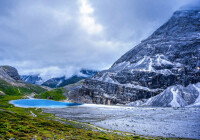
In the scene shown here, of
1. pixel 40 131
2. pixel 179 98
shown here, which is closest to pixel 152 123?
pixel 40 131

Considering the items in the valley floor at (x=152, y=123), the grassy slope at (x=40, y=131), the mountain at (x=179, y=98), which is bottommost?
the valley floor at (x=152, y=123)

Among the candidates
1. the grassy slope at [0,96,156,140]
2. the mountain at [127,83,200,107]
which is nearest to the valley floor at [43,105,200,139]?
the grassy slope at [0,96,156,140]

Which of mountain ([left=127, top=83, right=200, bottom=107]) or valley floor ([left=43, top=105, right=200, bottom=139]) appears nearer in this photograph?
valley floor ([left=43, top=105, right=200, bottom=139])

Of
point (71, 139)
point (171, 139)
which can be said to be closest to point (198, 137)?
point (171, 139)

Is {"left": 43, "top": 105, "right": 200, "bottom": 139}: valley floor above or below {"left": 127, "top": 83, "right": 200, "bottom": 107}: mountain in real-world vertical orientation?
below

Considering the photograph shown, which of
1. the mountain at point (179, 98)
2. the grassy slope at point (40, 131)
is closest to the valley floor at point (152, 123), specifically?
the grassy slope at point (40, 131)

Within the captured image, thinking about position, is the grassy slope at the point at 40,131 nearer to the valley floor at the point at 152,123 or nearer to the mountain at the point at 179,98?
the valley floor at the point at 152,123

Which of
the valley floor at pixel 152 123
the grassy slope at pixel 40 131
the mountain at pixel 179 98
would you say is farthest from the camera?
the mountain at pixel 179 98

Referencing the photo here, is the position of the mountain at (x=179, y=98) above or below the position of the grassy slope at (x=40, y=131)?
above

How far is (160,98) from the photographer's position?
17812 centimetres

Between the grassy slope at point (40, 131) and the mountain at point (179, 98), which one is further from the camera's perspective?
the mountain at point (179, 98)

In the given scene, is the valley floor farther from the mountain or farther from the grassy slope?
the mountain

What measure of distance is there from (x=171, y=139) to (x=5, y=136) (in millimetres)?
44164

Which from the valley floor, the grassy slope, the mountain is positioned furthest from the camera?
the mountain
